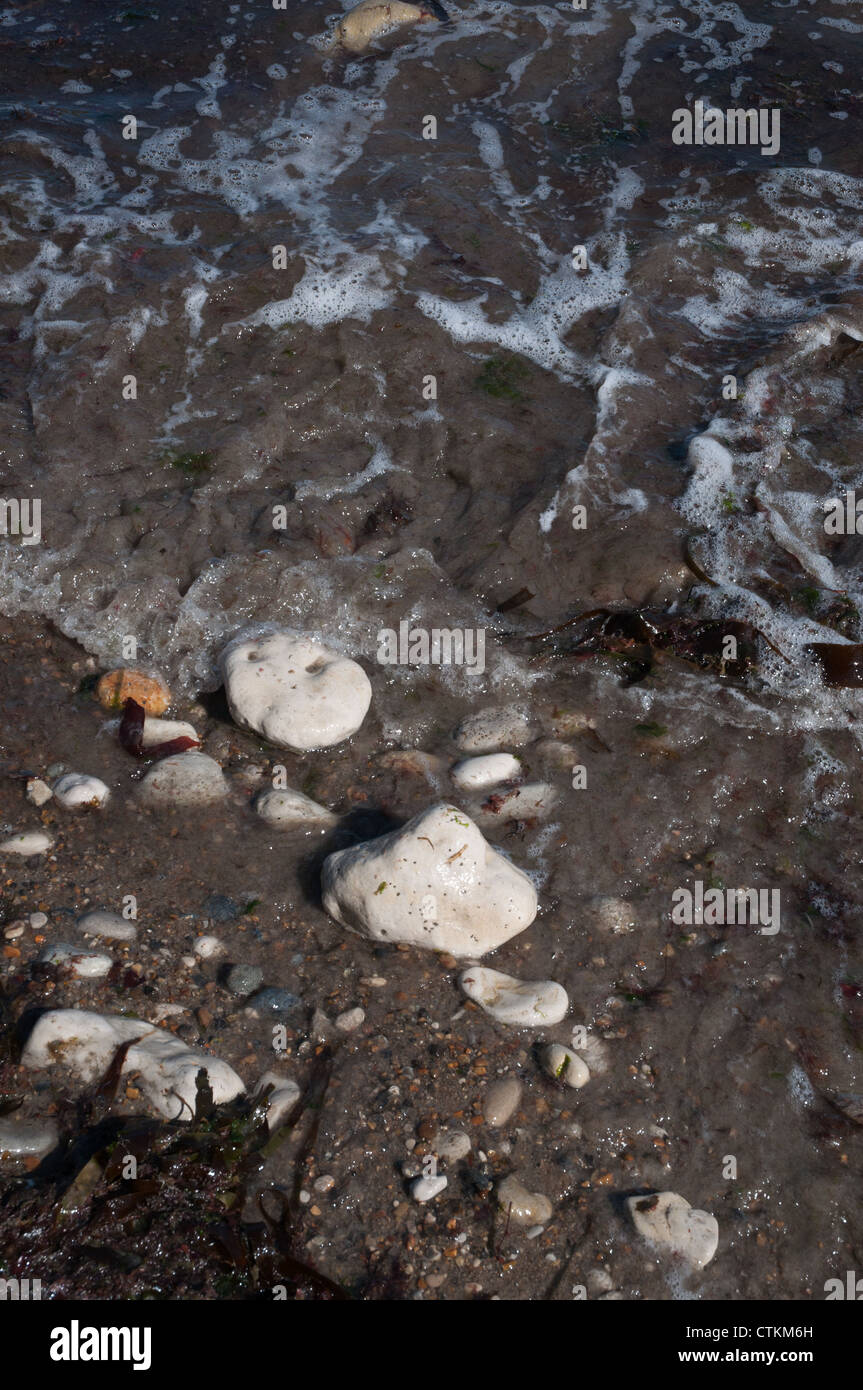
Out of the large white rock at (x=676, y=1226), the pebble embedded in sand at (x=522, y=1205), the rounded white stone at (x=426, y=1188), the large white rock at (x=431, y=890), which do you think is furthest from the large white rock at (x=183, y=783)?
the large white rock at (x=676, y=1226)

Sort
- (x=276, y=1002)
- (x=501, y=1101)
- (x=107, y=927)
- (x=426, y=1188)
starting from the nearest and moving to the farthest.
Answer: (x=426, y=1188) < (x=501, y=1101) < (x=276, y=1002) < (x=107, y=927)

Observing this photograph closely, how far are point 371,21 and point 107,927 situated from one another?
9688 millimetres

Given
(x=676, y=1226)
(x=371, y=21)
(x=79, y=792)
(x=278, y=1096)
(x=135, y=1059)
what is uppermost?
(x=371, y=21)

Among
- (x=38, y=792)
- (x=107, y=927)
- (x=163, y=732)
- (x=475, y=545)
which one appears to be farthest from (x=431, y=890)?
(x=475, y=545)

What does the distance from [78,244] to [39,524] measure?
2.88 m

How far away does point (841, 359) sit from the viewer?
20.1 ft

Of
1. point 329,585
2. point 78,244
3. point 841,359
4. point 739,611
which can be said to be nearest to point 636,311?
point 841,359

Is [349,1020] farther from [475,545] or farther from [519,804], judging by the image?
[475,545]

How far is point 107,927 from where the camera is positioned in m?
3.46

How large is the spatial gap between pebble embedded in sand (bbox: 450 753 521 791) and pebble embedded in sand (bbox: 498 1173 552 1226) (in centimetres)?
161

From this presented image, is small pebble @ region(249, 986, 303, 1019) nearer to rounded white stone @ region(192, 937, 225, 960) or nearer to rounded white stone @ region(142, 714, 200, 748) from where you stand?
rounded white stone @ region(192, 937, 225, 960)

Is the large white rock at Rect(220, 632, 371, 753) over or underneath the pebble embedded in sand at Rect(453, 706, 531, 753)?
over

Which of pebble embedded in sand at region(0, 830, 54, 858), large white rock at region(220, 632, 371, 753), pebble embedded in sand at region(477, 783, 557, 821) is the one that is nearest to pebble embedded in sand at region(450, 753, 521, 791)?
pebble embedded in sand at region(477, 783, 557, 821)

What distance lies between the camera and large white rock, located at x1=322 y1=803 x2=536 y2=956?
3.37 m
